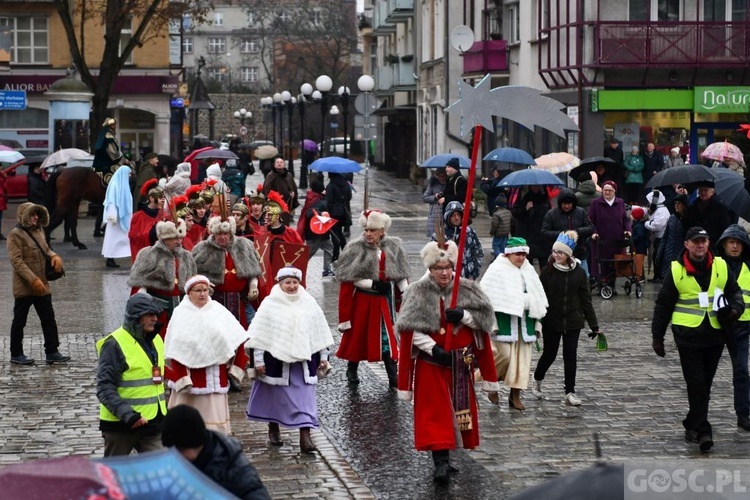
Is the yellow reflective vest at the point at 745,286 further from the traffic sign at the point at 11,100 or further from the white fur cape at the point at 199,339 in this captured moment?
the traffic sign at the point at 11,100

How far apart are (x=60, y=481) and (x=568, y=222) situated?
13954 mm

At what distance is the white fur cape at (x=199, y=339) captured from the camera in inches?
389

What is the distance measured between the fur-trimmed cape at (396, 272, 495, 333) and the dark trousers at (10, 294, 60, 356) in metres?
5.48

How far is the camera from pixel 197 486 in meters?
4.61

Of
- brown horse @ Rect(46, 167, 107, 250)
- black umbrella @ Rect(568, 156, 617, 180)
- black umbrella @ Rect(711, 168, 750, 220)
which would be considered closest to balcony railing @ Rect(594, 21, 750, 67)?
black umbrella @ Rect(568, 156, 617, 180)

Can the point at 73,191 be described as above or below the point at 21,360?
above

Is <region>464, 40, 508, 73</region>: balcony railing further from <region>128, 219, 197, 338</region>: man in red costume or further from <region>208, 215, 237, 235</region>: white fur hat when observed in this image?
<region>128, 219, 197, 338</region>: man in red costume

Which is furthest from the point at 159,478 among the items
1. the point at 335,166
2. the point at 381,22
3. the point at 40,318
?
the point at 381,22

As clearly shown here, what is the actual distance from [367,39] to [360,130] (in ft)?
140

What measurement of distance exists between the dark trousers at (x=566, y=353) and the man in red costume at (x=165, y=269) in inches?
127

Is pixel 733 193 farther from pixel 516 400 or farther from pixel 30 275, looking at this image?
pixel 30 275

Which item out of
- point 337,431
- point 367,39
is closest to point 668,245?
point 337,431

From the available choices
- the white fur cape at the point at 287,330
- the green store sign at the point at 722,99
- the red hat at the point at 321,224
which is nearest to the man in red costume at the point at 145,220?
the red hat at the point at 321,224

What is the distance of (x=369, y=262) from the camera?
12.9 meters
